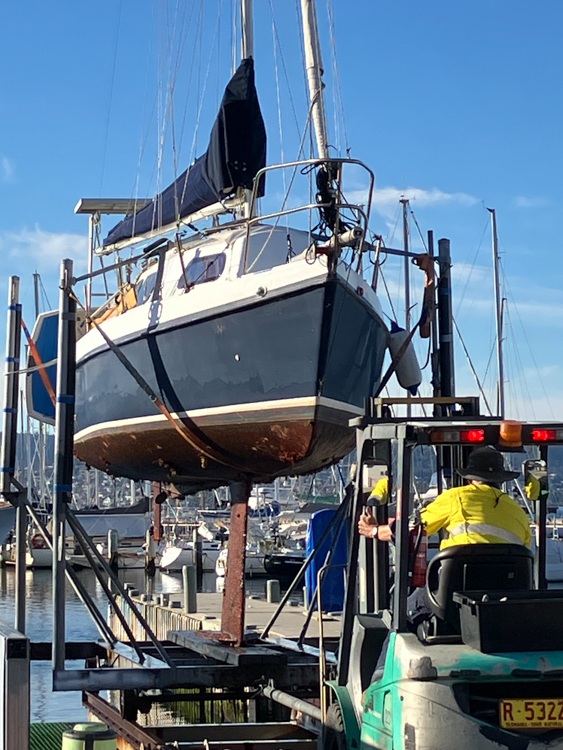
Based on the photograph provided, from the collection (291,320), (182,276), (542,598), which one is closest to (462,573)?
(542,598)

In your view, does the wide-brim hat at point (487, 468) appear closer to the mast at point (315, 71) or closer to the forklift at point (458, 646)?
the forklift at point (458, 646)

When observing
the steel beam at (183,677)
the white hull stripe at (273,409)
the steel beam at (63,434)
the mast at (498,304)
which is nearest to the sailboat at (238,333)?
the white hull stripe at (273,409)

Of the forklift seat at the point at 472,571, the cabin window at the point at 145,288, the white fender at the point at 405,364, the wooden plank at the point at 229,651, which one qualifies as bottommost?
the wooden plank at the point at 229,651

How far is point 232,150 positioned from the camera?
412 inches

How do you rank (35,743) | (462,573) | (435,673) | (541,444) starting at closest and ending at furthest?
(435,673)
(462,573)
(541,444)
(35,743)

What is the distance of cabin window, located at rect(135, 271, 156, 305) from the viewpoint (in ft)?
36.9

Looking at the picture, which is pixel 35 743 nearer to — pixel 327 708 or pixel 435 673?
pixel 327 708

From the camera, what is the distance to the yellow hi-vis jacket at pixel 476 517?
5027 millimetres

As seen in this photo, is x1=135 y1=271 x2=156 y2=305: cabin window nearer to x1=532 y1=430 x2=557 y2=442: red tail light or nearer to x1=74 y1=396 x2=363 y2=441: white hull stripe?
x1=74 y1=396 x2=363 y2=441: white hull stripe

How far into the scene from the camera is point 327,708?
602cm

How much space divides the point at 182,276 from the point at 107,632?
3728 millimetres

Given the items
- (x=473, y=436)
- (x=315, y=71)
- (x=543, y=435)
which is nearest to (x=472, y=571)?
(x=473, y=436)

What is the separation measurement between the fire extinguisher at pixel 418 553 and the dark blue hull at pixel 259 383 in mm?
3123

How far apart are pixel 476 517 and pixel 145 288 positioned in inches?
276
